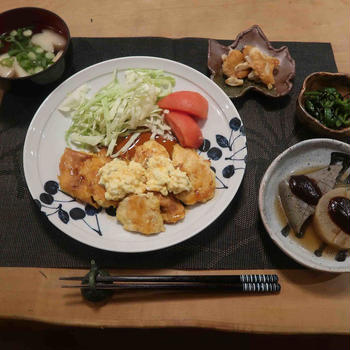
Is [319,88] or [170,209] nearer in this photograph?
[170,209]

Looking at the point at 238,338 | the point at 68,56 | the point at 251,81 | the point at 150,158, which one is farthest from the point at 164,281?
the point at 68,56

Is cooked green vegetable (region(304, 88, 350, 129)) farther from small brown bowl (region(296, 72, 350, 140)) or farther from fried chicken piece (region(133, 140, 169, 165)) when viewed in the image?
fried chicken piece (region(133, 140, 169, 165))

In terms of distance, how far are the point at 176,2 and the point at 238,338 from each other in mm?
2919

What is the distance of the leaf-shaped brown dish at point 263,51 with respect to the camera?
7.59 ft

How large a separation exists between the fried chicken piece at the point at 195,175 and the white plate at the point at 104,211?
6 centimetres

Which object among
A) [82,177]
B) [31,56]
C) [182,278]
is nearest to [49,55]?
[31,56]

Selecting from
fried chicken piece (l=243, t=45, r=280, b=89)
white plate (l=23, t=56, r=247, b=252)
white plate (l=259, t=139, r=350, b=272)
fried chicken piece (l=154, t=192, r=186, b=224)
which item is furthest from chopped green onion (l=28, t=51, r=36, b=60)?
white plate (l=259, t=139, r=350, b=272)

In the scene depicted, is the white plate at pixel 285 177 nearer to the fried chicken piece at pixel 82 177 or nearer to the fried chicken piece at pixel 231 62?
the fried chicken piece at pixel 231 62

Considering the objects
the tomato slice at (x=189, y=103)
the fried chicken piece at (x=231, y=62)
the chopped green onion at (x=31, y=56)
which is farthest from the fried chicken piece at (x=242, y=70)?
the chopped green onion at (x=31, y=56)

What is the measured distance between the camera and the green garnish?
2217mm

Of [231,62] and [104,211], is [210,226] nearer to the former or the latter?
[104,211]

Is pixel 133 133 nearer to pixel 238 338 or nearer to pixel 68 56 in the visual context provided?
pixel 68 56

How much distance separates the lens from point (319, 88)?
2.28 meters

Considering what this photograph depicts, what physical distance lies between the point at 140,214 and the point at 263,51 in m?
1.69
